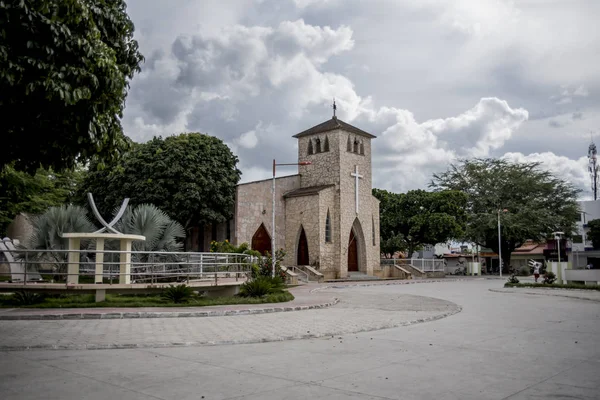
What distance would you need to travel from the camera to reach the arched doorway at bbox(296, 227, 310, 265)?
38500mm

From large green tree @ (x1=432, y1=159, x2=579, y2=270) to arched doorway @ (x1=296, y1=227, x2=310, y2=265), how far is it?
70.1ft

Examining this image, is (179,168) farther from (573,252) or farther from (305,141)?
(573,252)

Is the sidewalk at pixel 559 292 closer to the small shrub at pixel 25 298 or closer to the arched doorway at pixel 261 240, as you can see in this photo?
the arched doorway at pixel 261 240

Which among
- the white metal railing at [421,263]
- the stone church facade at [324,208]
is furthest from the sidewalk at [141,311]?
the white metal railing at [421,263]

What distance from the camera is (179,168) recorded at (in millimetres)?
33844

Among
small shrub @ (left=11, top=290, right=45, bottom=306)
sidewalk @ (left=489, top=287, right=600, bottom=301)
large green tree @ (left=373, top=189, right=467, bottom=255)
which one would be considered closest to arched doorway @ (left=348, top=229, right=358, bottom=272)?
large green tree @ (left=373, top=189, right=467, bottom=255)

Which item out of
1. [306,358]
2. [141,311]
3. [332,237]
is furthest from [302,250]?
[306,358]

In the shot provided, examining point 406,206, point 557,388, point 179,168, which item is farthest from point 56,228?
point 406,206

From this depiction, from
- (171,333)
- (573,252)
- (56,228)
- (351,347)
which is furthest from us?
(573,252)

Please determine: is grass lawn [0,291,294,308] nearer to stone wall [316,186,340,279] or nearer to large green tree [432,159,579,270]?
stone wall [316,186,340,279]

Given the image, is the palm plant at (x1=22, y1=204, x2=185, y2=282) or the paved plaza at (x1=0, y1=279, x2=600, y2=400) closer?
the paved plaza at (x1=0, y1=279, x2=600, y2=400)

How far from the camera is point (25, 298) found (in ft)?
50.8

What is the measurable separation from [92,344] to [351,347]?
171 inches

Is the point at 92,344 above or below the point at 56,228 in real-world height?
below
